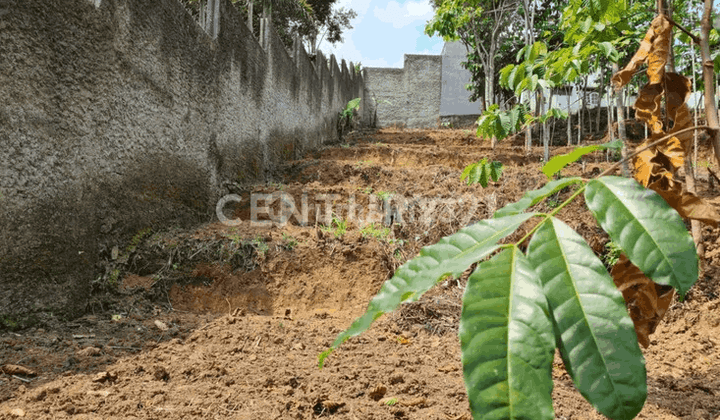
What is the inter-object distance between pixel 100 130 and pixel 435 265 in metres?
2.99

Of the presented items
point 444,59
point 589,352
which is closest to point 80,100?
point 589,352

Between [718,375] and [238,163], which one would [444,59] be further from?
[718,375]

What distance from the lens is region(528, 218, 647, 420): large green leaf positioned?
1.47 feet

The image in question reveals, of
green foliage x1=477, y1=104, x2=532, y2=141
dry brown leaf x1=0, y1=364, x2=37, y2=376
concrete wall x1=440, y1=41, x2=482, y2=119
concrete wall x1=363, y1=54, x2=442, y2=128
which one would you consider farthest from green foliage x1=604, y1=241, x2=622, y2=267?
concrete wall x1=440, y1=41, x2=482, y2=119

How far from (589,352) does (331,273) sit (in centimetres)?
341

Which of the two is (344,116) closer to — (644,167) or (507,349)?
(644,167)

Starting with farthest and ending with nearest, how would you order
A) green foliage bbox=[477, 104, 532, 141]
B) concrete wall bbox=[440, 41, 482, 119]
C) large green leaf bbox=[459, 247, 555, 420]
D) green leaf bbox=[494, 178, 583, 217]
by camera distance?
concrete wall bbox=[440, 41, 482, 119] → green foliage bbox=[477, 104, 532, 141] → green leaf bbox=[494, 178, 583, 217] → large green leaf bbox=[459, 247, 555, 420]

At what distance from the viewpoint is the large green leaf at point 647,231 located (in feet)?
1.68

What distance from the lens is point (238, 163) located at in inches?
201

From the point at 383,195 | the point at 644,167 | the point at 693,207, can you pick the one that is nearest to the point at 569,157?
the point at 693,207

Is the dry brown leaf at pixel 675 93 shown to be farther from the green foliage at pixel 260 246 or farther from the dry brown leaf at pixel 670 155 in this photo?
the green foliage at pixel 260 246

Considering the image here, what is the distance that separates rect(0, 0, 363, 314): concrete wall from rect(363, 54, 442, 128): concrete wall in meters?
12.9

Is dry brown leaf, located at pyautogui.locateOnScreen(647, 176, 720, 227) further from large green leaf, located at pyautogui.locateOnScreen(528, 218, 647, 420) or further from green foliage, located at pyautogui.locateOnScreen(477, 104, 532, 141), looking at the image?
green foliage, located at pyautogui.locateOnScreen(477, 104, 532, 141)

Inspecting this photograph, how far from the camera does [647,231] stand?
534mm
